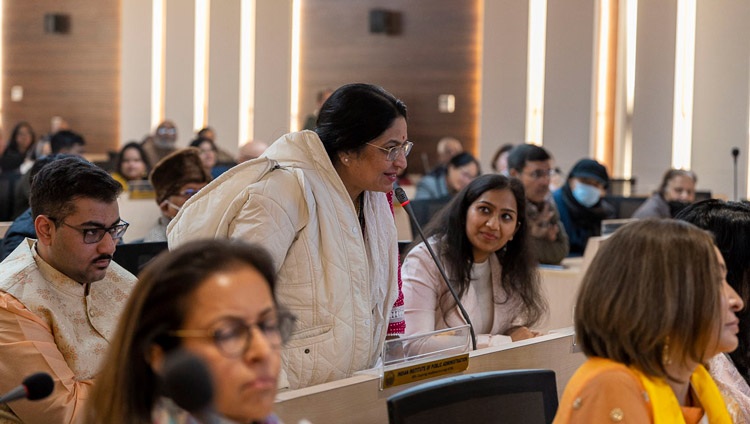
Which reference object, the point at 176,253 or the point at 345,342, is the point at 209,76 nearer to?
the point at 345,342

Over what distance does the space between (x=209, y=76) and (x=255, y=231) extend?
9.74 m

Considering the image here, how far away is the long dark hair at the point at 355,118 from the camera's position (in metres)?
2.41

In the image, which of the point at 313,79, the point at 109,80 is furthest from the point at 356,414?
the point at 109,80

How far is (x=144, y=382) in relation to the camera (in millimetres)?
1201

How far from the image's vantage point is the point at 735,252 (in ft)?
7.76

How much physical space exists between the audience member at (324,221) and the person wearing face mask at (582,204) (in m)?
3.87

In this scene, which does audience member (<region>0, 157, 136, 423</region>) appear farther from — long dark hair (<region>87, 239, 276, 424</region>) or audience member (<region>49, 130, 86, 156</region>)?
audience member (<region>49, 130, 86, 156</region>)

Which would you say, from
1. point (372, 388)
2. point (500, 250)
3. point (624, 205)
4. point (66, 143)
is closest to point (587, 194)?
point (624, 205)

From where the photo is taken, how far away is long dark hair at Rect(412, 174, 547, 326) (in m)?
3.29

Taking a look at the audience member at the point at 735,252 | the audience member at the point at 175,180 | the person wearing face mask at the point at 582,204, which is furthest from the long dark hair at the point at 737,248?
the person wearing face mask at the point at 582,204

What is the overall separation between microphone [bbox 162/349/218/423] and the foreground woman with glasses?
0.01 meters

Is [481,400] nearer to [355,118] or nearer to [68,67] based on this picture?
[355,118]

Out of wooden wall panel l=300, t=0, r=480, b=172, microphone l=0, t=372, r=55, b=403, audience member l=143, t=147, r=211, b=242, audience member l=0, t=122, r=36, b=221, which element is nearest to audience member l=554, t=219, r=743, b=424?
microphone l=0, t=372, r=55, b=403

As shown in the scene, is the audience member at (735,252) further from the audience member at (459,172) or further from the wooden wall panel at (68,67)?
the wooden wall panel at (68,67)
